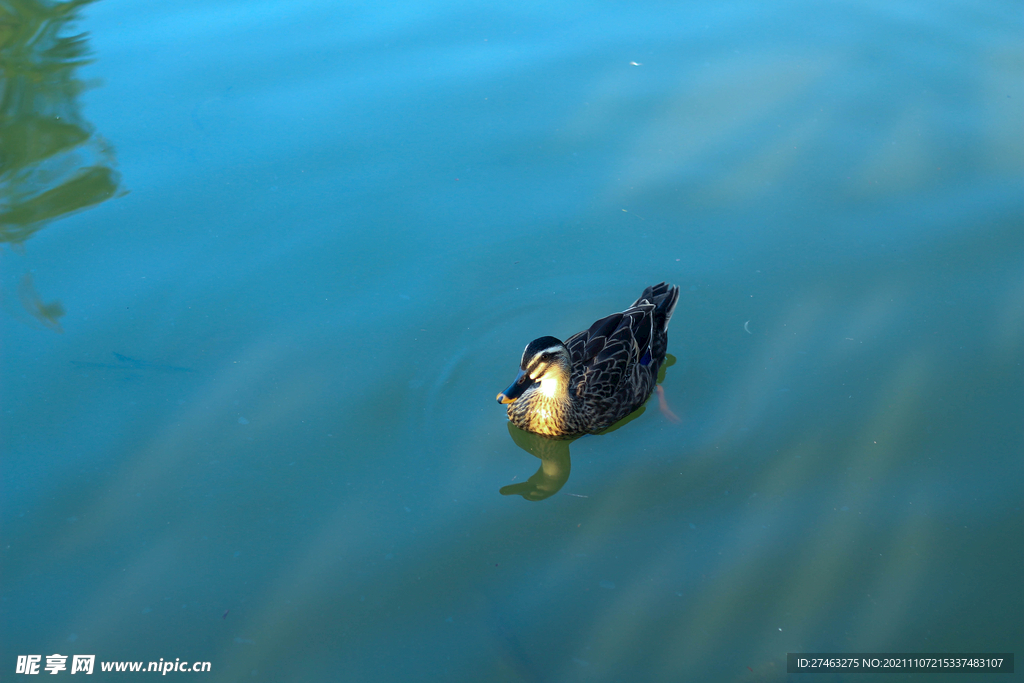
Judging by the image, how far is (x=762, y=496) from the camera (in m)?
4.16

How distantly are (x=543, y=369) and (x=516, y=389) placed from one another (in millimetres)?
199

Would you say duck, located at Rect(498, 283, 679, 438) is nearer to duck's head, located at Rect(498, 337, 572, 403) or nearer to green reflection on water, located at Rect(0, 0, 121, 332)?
duck's head, located at Rect(498, 337, 572, 403)

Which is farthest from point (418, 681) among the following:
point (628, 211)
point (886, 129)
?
point (886, 129)

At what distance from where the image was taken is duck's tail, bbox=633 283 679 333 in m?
4.80

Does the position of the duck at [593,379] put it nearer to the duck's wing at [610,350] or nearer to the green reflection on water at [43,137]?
the duck's wing at [610,350]

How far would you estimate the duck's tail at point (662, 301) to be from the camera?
4801 millimetres

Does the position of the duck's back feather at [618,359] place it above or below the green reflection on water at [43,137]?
below

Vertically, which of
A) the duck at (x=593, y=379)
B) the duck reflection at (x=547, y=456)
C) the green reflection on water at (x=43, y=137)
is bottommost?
the duck reflection at (x=547, y=456)

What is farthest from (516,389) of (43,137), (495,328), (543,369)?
(43,137)

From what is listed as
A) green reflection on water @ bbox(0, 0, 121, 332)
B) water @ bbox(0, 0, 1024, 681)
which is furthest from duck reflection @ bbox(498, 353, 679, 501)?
green reflection on water @ bbox(0, 0, 121, 332)

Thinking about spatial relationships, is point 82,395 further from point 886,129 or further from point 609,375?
point 886,129

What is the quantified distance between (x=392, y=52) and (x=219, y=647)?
552 cm

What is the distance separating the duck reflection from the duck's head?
340mm

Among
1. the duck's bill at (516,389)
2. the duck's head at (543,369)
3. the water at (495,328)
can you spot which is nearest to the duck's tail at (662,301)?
the water at (495,328)
